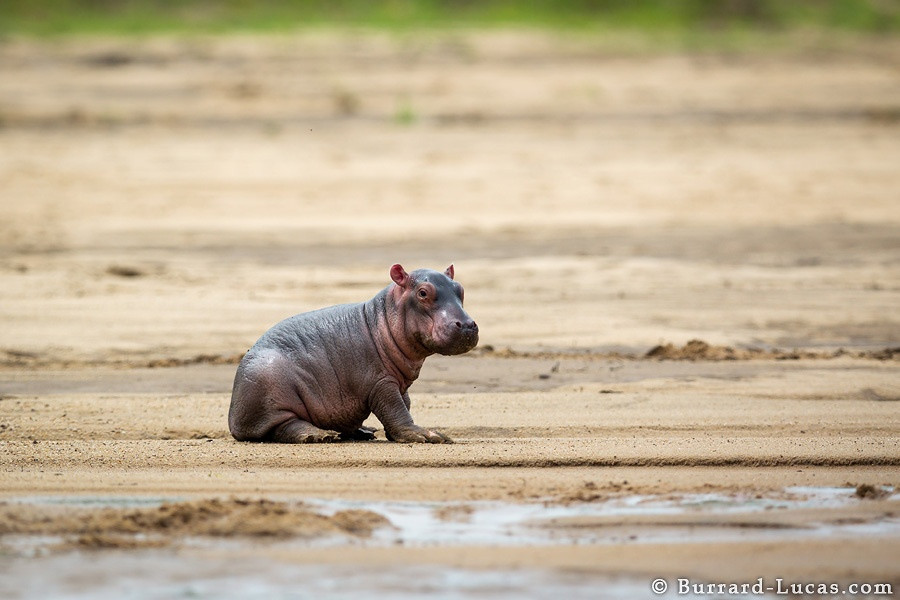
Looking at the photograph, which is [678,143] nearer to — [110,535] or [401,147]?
[401,147]

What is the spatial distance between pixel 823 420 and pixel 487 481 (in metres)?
2.24

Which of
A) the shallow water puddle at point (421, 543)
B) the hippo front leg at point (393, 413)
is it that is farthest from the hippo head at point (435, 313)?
the shallow water puddle at point (421, 543)

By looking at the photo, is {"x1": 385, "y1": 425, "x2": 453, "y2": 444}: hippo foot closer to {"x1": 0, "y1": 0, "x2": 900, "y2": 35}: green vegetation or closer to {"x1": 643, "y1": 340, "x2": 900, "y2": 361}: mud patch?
{"x1": 643, "y1": 340, "x2": 900, "y2": 361}: mud patch

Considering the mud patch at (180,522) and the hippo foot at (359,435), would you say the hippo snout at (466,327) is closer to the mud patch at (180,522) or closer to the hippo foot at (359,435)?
the hippo foot at (359,435)

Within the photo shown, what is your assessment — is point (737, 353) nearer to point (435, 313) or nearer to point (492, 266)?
point (435, 313)

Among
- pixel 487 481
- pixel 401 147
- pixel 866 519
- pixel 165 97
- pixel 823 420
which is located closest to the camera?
pixel 866 519

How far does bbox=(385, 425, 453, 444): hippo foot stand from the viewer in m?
7.61

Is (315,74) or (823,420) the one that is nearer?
(823,420)

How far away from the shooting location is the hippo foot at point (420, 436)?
A: 7613 millimetres

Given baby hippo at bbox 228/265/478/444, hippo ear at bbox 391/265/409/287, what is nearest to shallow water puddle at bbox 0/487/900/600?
baby hippo at bbox 228/265/478/444

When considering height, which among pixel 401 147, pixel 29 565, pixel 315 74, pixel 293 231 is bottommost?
pixel 29 565

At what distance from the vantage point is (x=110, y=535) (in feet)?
20.4

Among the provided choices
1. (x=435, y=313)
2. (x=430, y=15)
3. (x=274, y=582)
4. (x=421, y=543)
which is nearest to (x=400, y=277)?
(x=435, y=313)

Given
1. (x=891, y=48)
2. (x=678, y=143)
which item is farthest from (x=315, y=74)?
(x=891, y=48)
